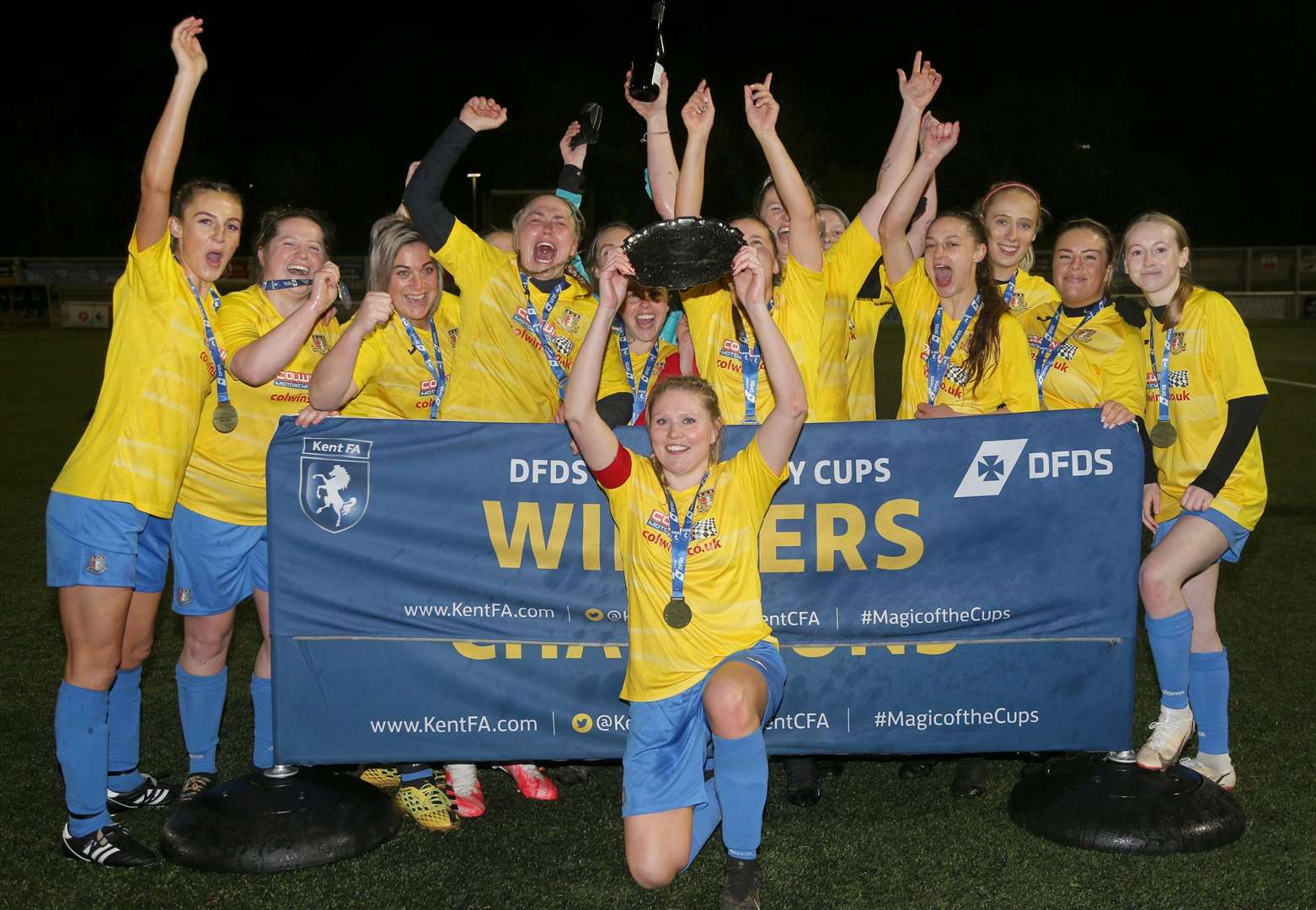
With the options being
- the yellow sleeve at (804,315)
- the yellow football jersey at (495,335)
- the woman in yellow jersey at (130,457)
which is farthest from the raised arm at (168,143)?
the yellow sleeve at (804,315)

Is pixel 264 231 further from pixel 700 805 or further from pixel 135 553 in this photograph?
pixel 700 805

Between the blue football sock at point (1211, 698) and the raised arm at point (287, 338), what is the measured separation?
3.28 meters

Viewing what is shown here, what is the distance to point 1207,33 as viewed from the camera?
5081cm

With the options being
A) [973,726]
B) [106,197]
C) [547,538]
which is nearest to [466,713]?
[547,538]

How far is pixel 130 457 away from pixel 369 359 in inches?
35.9

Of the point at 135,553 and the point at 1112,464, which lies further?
the point at 1112,464

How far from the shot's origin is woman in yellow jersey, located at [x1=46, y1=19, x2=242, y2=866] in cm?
393

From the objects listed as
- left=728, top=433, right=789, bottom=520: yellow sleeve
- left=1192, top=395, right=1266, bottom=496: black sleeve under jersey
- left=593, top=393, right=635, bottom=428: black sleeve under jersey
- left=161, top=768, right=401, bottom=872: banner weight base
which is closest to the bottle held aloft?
left=593, top=393, right=635, bottom=428: black sleeve under jersey

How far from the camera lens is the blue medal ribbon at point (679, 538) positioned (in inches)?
152

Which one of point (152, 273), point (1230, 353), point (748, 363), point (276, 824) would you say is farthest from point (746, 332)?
point (276, 824)

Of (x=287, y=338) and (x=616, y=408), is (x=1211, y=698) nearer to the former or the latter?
(x=616, y=408)

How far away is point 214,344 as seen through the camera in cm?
413

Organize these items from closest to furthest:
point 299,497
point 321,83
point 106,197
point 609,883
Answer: point 609,883
point 299,497
point 106,197
point 321,83

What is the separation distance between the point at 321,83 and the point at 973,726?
5330cm
